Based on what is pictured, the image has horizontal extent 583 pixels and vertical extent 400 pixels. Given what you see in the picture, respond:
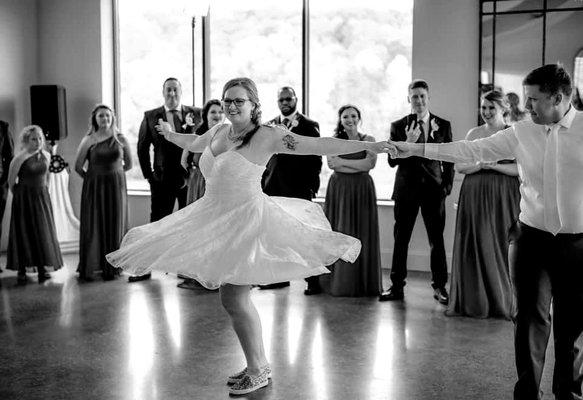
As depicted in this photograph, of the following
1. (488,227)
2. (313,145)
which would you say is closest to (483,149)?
(313,145)

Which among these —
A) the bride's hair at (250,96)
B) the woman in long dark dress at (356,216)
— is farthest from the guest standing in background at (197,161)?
the bride's hair at (250,96)

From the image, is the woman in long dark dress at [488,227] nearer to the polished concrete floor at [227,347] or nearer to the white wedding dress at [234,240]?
the polished concrete floor at [227,347]

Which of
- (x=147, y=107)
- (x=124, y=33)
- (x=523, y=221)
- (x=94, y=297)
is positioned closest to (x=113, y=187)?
(x=94, y=297)

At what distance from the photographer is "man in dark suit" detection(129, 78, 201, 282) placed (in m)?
6.38

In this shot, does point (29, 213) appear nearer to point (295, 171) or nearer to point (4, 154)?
point (4, 154)

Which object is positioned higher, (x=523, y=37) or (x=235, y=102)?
(x=523, y=37)

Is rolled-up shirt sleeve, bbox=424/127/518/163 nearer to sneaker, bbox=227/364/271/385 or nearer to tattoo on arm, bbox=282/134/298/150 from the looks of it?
tattoo on arm, bbox=282/134/298/150

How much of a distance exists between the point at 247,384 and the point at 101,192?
11.5 feet

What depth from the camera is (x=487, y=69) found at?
6.55 metres

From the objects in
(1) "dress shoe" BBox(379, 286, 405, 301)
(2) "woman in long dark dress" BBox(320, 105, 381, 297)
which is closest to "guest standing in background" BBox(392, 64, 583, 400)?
(1) "dress shoe" BBox(379, 286, 405, 301)

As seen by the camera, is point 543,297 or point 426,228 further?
point 426,228

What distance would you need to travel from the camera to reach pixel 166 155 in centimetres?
638

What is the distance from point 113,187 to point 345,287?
7.81 ft

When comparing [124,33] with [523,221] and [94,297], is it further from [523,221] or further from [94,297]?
[523,221]
